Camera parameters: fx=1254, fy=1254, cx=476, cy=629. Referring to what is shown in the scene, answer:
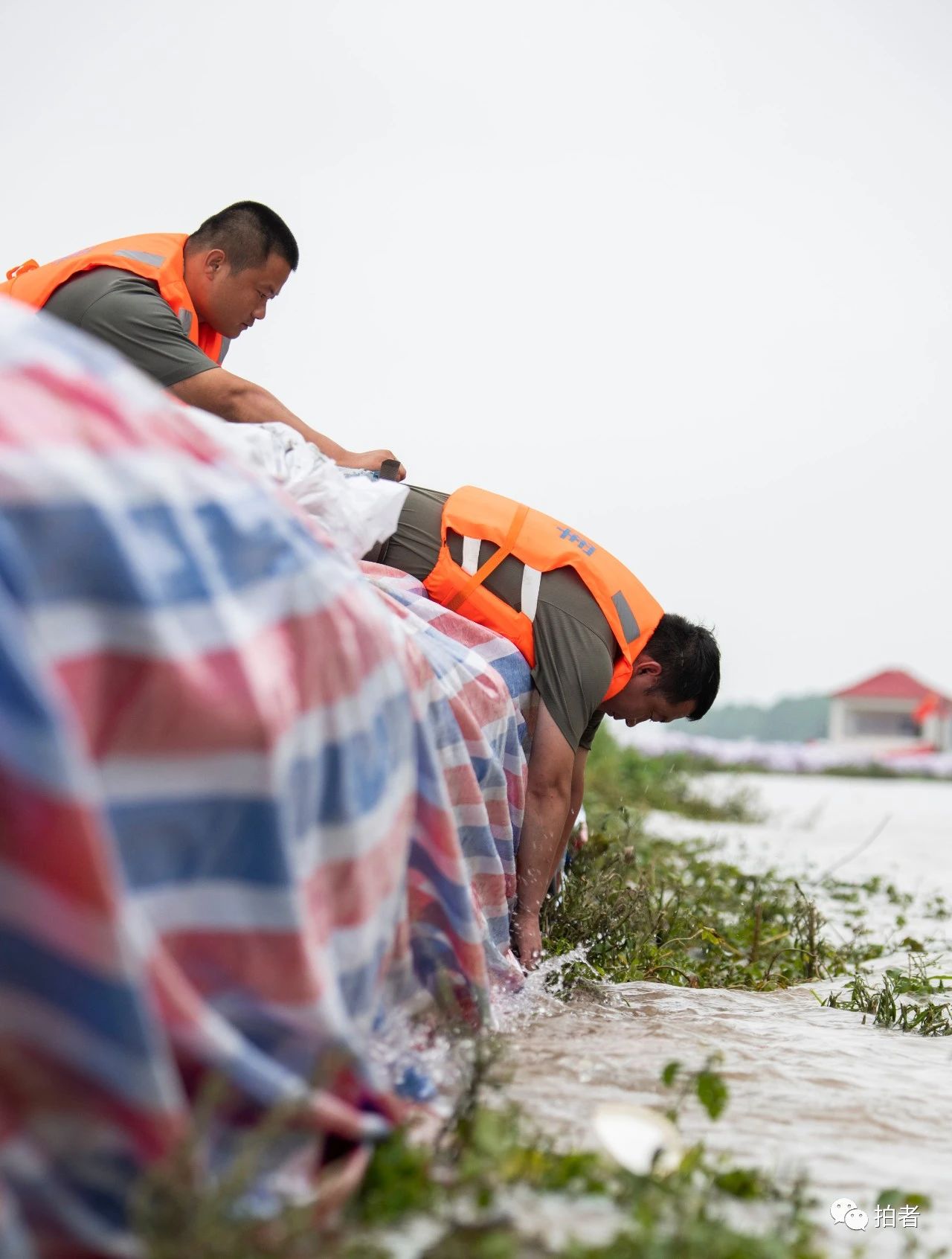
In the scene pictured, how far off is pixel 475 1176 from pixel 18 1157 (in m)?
0.59

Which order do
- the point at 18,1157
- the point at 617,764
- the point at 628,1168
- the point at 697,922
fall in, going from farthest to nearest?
the point at 617,764, the point at 697,922, the point at 628,1168, the point at 18,1157

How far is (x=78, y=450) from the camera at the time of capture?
1.56 meters

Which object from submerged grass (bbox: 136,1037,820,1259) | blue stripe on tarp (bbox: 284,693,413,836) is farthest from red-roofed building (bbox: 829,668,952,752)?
submerged grass (bbox: 136,1037,820,1259)

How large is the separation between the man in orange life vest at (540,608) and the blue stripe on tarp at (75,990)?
102 inches

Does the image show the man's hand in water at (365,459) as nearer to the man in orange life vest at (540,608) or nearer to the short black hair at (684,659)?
the man in orange life vest at (540,608)

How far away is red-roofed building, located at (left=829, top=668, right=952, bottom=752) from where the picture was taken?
37.8 m

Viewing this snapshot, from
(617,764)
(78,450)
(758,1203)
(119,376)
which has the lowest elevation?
(617,764)

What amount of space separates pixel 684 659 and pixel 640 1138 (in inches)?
98.7

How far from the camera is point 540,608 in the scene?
4.07 meters

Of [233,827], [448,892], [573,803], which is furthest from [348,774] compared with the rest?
[573,803]

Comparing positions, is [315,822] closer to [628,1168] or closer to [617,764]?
[628,1168]

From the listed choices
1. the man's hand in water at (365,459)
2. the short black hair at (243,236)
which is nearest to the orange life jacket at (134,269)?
the short black hair at (243,236)

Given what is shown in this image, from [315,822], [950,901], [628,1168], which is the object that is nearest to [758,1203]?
[628,1168]
